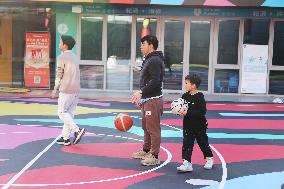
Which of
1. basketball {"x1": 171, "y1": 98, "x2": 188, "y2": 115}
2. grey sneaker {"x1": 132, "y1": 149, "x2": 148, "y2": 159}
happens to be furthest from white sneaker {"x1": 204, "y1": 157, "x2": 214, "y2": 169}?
grey sneaker {"x1": 132, "y1": 149, "x2": 148, "y2": 159}

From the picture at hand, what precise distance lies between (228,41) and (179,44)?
179 centimetres

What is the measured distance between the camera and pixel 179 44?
17422mm

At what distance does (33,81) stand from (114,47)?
319 cm

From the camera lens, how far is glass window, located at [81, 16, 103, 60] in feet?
56.6

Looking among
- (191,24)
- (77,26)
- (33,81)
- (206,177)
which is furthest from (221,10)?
(206,177)

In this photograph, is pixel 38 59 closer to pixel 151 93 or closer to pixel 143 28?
pixel 143 28

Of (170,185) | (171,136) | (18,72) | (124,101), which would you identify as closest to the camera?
(170,185)

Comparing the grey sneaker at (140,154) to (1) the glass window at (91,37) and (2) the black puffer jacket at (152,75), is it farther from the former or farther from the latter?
(1) the glass window at (91,37)

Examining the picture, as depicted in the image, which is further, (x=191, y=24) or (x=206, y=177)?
(x=191, y=24)

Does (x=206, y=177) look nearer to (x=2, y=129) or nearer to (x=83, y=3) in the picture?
(x=2, y=129)

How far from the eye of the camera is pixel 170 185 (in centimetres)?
688

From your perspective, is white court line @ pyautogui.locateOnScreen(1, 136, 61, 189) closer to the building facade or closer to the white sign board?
the building facade

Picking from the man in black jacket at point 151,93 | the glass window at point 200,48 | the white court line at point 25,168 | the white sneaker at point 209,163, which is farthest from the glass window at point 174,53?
the white sneaker at point 209,163

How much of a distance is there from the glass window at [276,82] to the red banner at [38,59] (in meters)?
8.11
